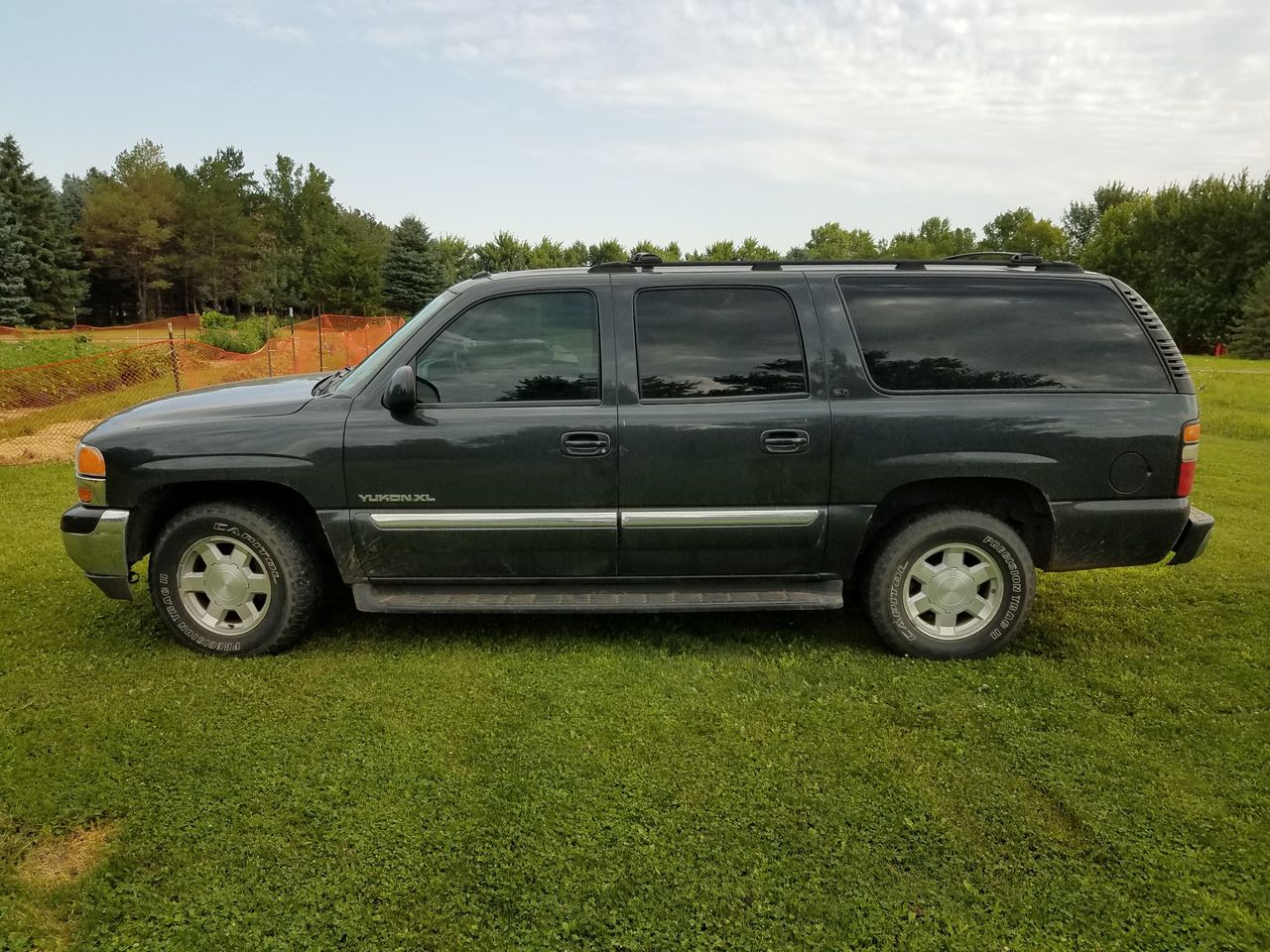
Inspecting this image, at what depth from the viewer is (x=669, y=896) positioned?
2.35 meters

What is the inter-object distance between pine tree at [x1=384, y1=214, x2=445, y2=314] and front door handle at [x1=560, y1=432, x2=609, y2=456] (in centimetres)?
4385

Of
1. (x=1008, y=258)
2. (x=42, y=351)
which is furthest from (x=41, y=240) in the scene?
(x=1008, y=258)

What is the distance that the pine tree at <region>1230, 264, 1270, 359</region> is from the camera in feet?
135

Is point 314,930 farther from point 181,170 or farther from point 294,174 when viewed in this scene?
point 294,174

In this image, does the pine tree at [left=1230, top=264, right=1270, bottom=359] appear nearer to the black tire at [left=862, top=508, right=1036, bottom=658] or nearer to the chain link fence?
the chain link fence

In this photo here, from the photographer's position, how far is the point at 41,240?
147 ft

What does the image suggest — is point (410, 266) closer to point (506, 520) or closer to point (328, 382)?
point (328, 382)

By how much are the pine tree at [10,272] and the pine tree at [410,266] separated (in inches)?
670

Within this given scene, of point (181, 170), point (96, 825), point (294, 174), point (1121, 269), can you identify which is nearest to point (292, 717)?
point (96, 825)

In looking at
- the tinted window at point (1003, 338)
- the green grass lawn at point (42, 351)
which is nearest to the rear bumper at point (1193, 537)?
the tinted window at point (1003, 338)

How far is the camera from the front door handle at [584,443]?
3.66m

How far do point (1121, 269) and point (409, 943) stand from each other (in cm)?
7776

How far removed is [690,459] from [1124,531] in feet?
6.85

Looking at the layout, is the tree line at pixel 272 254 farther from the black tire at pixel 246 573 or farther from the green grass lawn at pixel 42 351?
the black tire at pixel 246 573
